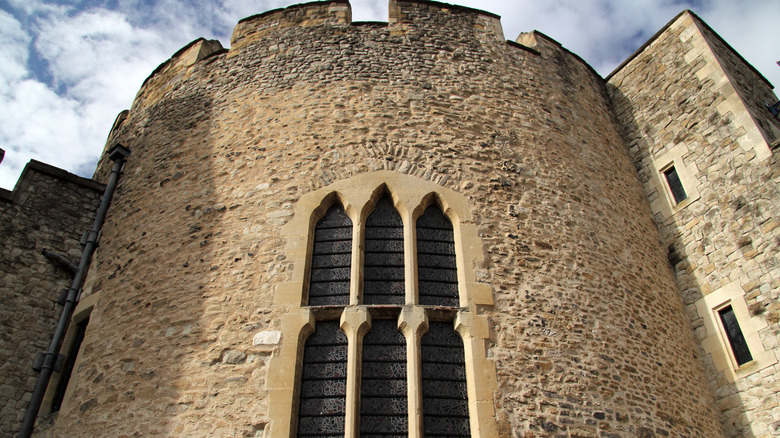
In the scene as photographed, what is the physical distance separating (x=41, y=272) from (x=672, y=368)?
785 centimetres

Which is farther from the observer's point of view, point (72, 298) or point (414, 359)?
point (72, 298)

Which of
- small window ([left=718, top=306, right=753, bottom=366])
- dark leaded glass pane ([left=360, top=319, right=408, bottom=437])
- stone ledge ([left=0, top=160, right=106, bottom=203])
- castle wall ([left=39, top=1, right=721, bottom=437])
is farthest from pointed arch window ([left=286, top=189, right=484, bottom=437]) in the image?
stone ledge ([left=0, top=160, right=106, bottom=203])

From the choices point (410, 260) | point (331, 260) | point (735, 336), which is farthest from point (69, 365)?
point (735, 336)

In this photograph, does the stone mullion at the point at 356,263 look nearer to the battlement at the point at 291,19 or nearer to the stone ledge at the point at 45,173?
the battlement at the point at 291,19

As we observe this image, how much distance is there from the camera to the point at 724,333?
7.16m

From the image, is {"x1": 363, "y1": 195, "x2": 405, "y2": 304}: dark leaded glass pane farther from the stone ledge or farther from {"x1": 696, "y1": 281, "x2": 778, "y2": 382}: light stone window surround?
the stone ledge

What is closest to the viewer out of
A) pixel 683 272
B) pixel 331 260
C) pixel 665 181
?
pixel 331 260

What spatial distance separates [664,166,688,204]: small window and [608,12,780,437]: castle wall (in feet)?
0.27

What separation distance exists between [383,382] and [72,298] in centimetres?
440

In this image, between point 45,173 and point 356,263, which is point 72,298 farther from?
point 356,263

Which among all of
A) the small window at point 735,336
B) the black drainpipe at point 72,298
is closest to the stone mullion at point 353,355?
the black drainpipe at point 72,298

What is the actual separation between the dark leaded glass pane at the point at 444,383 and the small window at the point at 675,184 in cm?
450

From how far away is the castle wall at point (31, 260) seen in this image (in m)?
6.88

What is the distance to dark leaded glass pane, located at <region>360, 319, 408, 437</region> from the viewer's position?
5391mm
